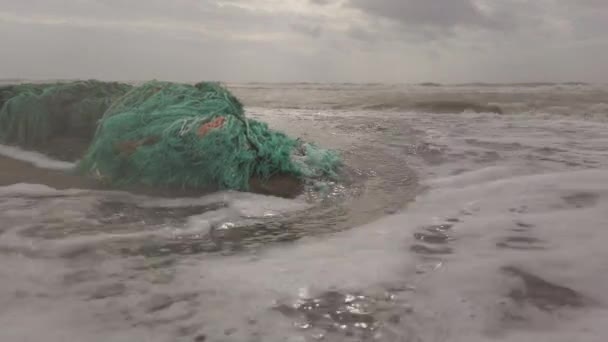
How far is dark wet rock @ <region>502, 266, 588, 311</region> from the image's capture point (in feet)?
4.64

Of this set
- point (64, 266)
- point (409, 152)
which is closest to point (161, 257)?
point (64, 266)

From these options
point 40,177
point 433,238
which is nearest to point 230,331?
point 433,238

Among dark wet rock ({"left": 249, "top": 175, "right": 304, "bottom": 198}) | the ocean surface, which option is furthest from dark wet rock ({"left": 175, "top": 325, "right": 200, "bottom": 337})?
dark wet rock ({"left": 249, "top": 175, "right": 304, "bottom": 198})

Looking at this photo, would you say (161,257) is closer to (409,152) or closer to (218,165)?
(218,165)

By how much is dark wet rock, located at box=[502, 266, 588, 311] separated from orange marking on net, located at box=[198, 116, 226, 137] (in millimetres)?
1872

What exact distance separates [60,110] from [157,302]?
322cm

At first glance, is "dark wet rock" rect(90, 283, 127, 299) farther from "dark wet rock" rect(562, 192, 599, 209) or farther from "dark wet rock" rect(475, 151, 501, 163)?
"dark wet rock" rect(475, 151, 501, 163)

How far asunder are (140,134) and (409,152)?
242 centimetres

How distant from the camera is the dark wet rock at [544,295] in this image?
142cm

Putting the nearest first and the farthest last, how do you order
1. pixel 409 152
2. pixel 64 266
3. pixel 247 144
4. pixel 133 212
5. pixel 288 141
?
pixel 64 266
pixel 133 212
pixel 247 144
pixel 288 141
pixel 409 152

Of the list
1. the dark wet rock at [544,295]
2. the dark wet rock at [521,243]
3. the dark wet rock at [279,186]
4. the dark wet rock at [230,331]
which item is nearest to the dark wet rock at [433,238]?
the dark wet rock at [521,243]

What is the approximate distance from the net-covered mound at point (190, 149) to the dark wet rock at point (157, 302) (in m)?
1.29

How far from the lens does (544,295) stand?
147 centimetres

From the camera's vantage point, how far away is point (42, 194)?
2691mm
